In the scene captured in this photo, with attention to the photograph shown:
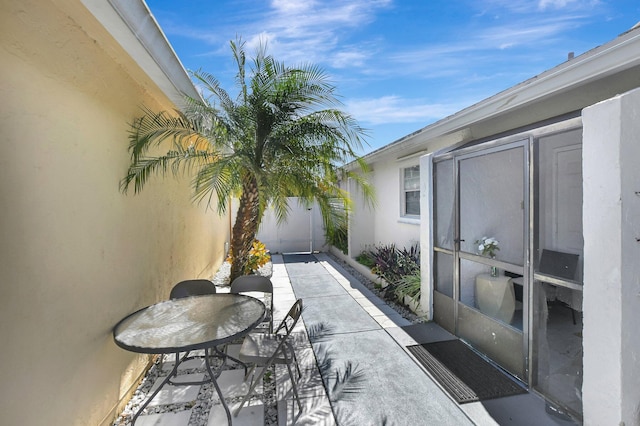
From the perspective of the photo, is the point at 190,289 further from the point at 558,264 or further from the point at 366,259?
the point at 366,259

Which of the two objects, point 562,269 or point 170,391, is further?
point 170,391

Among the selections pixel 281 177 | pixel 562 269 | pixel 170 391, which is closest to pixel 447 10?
pixel 281 177

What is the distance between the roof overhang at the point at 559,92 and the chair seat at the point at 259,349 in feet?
15.4

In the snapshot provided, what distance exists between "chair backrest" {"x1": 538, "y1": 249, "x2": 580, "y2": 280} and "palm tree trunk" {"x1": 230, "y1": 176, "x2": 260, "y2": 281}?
5204 mm

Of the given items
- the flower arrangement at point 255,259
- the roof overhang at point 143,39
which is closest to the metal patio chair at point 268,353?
the roof overhang at point 143,39

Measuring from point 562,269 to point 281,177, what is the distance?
4423 mm

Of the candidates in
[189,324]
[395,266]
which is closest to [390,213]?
[395,266]

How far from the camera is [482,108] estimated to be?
4.68 m

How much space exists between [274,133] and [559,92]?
14.5 feet

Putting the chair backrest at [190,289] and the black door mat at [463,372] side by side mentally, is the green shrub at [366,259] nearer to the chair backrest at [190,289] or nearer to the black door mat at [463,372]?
the black door mat at [463,372]

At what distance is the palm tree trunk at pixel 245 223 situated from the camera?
21.5 ft

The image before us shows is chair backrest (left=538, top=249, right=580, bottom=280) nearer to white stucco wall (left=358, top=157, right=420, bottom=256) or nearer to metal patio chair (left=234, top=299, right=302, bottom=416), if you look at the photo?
metal patio chair (left=234, top=299, right=302, bottom=416)

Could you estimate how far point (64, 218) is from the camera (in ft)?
9.23

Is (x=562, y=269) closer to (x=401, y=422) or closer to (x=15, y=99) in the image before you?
(x=401, y=422)
